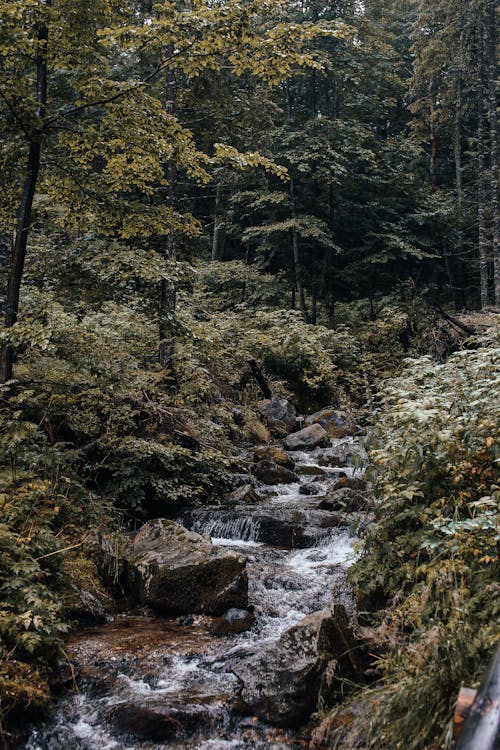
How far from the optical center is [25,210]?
6.98 meters

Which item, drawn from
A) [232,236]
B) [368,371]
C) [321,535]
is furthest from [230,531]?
[232,236]

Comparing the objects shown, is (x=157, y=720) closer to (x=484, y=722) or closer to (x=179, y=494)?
(x=484, y=722)

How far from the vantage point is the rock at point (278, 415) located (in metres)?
15.9

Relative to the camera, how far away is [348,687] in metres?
4.21

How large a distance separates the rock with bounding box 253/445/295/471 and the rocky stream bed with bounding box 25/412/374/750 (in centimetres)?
367

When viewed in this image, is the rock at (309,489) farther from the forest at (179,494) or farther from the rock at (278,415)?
the rock at (278,415)

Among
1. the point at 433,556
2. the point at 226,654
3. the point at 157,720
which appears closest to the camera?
the point at 157,720

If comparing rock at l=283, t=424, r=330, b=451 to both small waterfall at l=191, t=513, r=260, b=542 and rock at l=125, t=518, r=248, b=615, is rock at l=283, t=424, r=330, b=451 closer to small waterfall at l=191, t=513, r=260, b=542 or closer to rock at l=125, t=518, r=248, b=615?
small waterfall at l=191, t=513, r=260, b=542

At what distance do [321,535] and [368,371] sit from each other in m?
12.7

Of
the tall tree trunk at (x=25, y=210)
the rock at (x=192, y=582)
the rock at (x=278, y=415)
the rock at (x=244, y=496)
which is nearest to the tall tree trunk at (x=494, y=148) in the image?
the rock at (x=278, y=415)

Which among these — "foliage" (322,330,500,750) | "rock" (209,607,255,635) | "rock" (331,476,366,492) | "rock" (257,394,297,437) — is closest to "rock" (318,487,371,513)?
"rock" (331,476,366,492)

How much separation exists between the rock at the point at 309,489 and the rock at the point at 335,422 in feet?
14.9

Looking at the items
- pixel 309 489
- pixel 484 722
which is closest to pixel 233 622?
pixel 484 722

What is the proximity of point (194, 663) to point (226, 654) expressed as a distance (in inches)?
13.4
